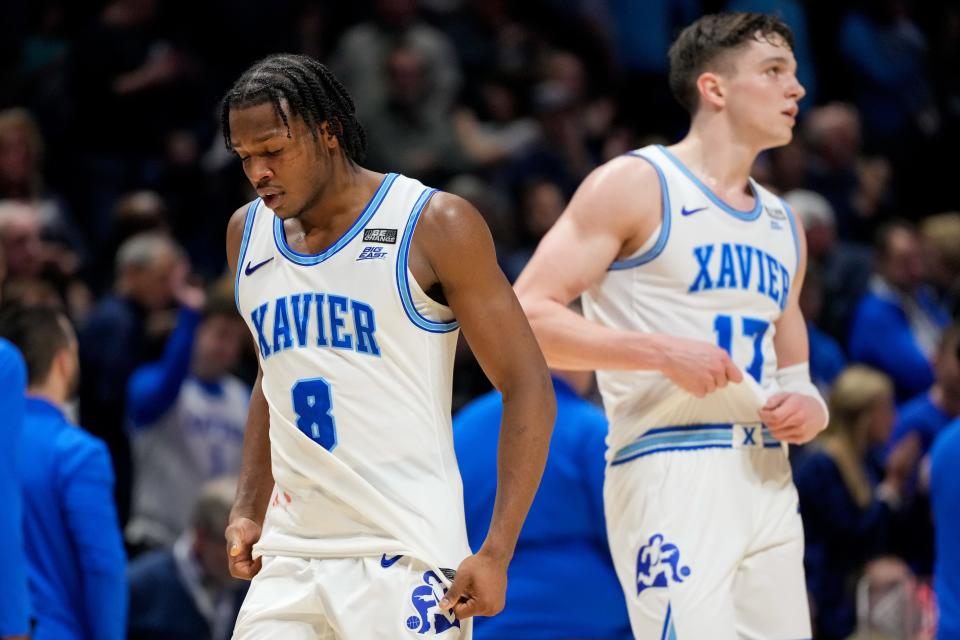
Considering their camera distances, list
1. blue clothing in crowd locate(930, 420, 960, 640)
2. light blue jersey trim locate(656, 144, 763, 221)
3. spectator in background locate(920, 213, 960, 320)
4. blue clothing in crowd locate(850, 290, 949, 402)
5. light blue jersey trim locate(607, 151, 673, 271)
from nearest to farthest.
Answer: light blue jersey trim locate(607, 151, 673, 271), light blue jersey trim locate(656, 144, 763, 221), blue clothing in crowd locate(930, 420, 960, 640), blue clothing in crowd locate(850, 290, 949, 402), spectator in background locate(920, 213, 960, 320)

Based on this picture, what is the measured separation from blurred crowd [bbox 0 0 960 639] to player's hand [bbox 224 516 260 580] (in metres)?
1.56

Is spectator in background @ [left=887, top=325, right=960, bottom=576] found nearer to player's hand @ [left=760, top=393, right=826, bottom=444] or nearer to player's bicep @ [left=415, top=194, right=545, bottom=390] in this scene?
player's hand @ [left=760, top=393, right=826, bottom=444]

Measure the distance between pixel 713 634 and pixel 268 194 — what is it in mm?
1749

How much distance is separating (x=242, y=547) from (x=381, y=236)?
88 cm

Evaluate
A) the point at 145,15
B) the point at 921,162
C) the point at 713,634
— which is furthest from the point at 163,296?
the point at 921,162

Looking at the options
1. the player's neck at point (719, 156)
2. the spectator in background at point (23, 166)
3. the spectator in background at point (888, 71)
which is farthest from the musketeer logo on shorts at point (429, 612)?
the spectator in background at point (888, 71)

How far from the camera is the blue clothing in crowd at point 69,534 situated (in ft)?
17.3

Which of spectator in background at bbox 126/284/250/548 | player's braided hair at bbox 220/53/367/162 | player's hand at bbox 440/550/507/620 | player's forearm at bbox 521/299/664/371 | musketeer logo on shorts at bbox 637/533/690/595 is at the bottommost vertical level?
spectator in background at bbox 126/284/250/548

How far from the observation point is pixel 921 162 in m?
13.1

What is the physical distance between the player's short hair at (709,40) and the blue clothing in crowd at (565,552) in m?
1.30

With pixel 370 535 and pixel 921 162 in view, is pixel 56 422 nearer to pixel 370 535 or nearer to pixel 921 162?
pixel 370 535

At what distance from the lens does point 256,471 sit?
4.04 meters

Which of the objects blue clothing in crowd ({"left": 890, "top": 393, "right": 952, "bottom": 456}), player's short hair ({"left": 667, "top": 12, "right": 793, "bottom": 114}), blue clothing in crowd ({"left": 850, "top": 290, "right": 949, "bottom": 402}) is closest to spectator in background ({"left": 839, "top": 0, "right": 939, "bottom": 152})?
blue clothing in crowd ({"left": 850, "top": 290, "right": 949, "bottom": 402})

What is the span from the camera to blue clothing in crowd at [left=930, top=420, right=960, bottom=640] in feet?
18.7
